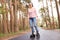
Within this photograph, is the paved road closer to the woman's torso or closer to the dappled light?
the dappled light

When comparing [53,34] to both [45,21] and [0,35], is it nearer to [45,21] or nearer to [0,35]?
[45,21]

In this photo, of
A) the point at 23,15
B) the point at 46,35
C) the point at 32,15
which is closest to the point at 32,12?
the point at 32,15

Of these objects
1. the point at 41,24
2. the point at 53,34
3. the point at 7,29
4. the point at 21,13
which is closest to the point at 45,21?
the point at 41,24

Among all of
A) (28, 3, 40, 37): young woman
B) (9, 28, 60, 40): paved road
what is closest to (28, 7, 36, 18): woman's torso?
(28, 3, 40, 37): young woman

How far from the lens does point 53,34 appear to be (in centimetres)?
191

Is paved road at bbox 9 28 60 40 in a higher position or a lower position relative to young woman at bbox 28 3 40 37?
lower

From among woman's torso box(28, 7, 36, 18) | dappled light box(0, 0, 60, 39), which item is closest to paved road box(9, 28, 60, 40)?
dappled light box(0, 0, 60, 39)

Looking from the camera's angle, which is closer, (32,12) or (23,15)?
(32,12)

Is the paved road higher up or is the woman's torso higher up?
the woman's torso

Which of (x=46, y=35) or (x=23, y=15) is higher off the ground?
(x=23, y=15)

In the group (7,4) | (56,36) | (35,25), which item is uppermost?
(7,4)

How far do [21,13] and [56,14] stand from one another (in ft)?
1.64

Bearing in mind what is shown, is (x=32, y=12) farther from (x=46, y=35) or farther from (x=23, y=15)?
(x=46, y=35)

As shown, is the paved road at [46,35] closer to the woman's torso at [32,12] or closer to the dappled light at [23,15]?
the dappled light at [23,15]
